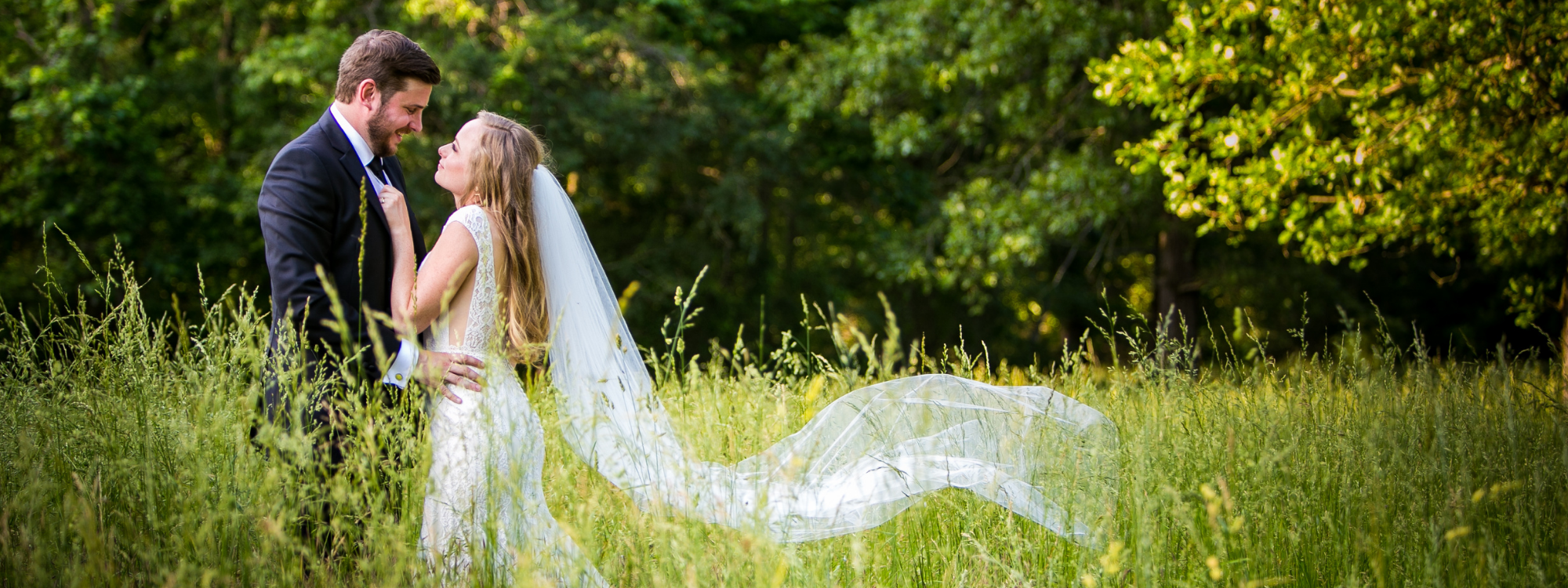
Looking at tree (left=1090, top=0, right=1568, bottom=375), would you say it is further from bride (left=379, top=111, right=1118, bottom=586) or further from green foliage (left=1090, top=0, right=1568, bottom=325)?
bride (left=379, top=111, right=1118, bottom=586)

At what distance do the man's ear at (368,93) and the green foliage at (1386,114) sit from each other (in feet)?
19.8

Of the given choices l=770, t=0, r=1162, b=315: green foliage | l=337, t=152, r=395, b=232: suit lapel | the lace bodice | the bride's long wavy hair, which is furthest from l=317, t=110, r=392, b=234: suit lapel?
l=770, t=0, r=1162, b=315: green foliage

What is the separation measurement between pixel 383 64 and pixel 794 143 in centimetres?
1303

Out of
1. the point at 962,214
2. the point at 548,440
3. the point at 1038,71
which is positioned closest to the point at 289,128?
the point at 962,214

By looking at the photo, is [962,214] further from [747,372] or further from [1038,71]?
[747,372]

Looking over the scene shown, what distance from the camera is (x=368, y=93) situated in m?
3.17

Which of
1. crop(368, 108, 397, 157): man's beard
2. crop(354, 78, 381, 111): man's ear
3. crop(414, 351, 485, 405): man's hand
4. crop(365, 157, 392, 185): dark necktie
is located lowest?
crop(414, 351, 485, 405): man's hand

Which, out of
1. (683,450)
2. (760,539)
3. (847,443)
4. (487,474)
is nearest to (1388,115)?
(847,443)

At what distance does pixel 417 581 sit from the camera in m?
2.19

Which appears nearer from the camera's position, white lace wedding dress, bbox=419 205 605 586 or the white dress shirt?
white lace wedding dress, bbox=419 205 605 586

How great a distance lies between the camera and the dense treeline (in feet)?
25.2

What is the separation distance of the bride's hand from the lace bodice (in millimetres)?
148

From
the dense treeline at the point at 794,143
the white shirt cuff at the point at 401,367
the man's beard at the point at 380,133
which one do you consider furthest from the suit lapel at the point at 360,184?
the dense treeline at the point at 794,143

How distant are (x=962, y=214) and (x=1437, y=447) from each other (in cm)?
947
